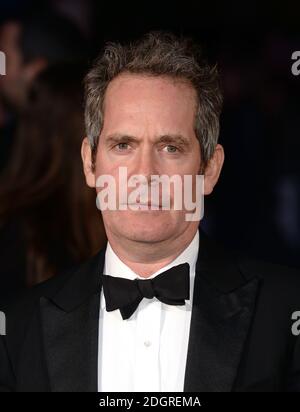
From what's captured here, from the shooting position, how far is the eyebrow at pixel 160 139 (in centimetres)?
389

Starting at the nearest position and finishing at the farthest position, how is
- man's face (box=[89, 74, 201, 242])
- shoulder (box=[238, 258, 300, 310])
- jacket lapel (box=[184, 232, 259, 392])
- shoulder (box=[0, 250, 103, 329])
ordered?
1. jacket lapel (box=[184, 232, 259, 392])
2. man's face (box=[89, 74, 201, 242])
3. shoulder (box=[238, 258, 300, 310])
4. shoulder (box=[0, 250, 103, 329])

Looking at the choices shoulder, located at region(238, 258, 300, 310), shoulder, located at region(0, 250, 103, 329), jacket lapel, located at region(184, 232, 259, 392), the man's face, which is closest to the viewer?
jacket lapel, located at region(184, 232, 259, 392)

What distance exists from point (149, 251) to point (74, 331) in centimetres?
49

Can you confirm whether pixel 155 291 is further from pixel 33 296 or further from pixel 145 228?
pixel 33 296

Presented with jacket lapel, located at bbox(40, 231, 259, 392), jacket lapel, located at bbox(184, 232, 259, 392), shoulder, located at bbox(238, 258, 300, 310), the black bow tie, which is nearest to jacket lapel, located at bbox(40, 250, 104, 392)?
jacket lapel, located at bbox(40, 231, 259, 392)

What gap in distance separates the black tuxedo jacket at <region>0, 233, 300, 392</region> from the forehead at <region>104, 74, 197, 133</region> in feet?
2.02

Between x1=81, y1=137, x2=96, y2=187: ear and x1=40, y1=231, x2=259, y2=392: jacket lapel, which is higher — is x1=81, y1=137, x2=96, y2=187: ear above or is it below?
above

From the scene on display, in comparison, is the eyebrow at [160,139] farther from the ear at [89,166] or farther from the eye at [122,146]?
the ear at [89,166]

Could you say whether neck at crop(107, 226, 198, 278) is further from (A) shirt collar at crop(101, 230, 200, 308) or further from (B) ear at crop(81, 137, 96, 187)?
(B) ear at crop(81, 137, 96, 187)

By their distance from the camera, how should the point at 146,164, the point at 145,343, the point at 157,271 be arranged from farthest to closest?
the point at 157,271, the point at 145,343, the point at 146,164

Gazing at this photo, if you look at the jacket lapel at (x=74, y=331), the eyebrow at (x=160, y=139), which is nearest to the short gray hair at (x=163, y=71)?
the eyebrow at (x=160, y=139)

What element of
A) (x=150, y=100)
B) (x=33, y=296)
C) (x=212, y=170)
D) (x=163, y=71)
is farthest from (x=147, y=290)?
(x=163, y=71)

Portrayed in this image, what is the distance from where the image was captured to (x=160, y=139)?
153 inches

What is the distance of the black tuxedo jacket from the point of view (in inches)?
149
